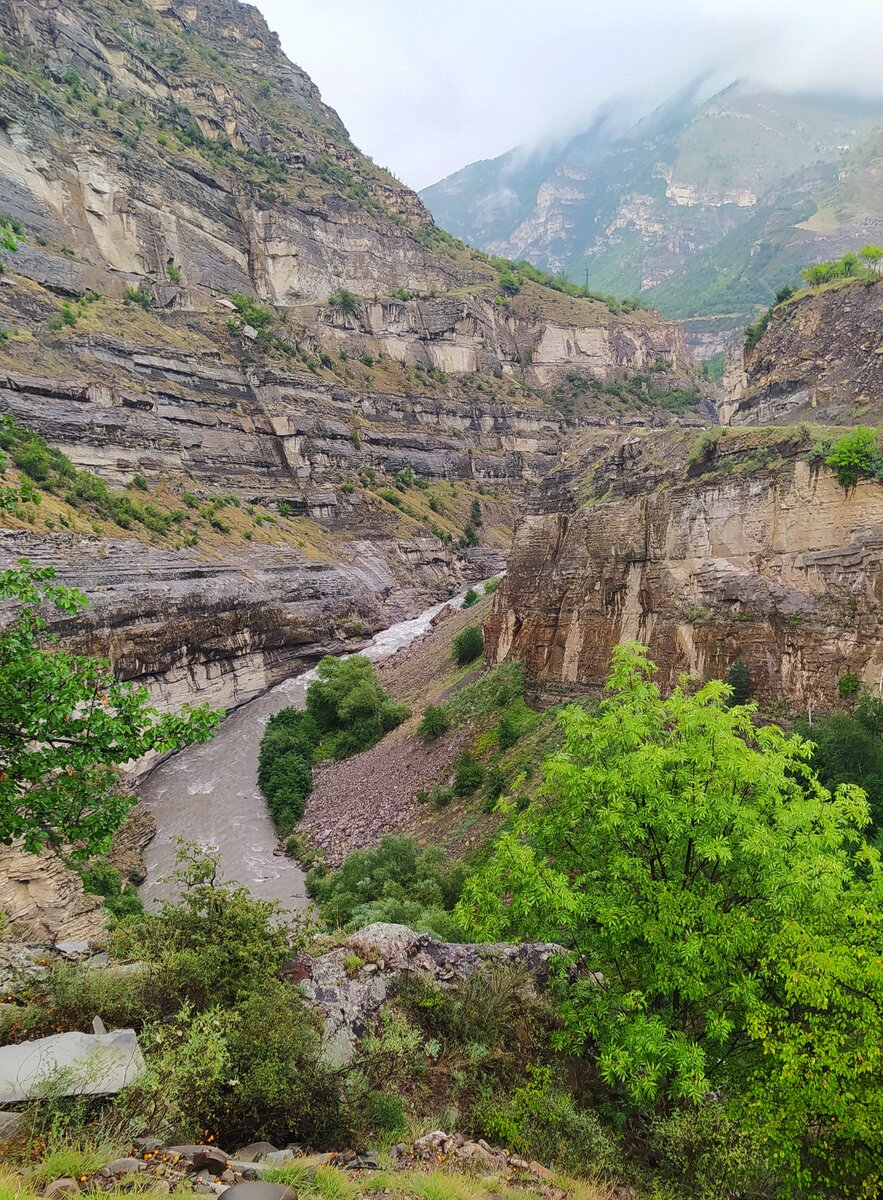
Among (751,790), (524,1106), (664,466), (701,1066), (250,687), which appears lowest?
(250,687)

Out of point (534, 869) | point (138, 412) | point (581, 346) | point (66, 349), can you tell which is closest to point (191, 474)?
point (138, 412)

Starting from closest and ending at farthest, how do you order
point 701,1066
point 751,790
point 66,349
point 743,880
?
point 701,1066, point 743,880, point 751,790, point 66,349

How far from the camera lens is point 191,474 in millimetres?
54875

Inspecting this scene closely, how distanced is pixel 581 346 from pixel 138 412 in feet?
249

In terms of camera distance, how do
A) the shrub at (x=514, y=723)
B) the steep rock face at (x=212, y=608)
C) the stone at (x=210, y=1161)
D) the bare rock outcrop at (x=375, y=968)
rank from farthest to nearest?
the steep rock face at (x=212, y=608)
the shrub at (x=514, y=723)
the bare rock outcrop at (x=375, y=968)
the stone at (x=210, y=1161)

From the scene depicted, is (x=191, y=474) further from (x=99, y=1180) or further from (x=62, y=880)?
(x=99, y=1180)

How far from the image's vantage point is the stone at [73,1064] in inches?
163

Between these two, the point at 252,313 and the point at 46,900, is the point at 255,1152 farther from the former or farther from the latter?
the point at 252,313

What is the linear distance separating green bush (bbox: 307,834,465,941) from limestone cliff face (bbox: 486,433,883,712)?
8.28m

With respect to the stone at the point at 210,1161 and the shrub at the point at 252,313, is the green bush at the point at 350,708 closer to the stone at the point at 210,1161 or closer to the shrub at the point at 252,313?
the stone at the point at 210,1161

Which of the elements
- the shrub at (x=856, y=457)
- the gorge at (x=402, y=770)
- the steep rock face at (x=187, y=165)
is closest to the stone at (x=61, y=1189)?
the gorge at (x=402, y=770)

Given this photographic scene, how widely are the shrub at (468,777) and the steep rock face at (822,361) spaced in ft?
53.0

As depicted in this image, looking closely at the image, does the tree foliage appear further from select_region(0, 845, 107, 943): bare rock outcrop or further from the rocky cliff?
select_region(0, 845, 107, 943): bare rock outcrop

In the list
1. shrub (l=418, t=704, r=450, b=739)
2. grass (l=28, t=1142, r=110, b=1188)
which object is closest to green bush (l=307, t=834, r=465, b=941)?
shrub (l=418, t=704, r=450, b=739)
